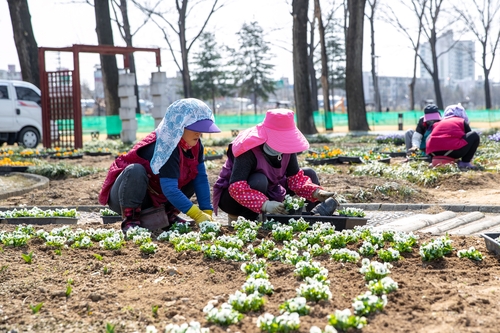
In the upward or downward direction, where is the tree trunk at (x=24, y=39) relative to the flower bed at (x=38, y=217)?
upward

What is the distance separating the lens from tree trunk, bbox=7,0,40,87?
994 inches

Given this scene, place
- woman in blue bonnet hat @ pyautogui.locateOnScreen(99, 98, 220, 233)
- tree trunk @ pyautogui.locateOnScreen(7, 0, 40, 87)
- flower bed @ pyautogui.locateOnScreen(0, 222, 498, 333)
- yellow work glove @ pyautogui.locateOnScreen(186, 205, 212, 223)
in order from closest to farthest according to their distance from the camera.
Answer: flower bed @ pyautogui.locateOnScreen(0, 222, 498, 333)
woman in blue bonnet hat @ pyautogui.locateOnScreen(99, 98, 220, 233)
yellow work glove @ pyautogui.locateOnScreen(186, 205, 212, 223)
tree trunk @ pyautogui.locateOnScreen(7, 0, 40, 87)

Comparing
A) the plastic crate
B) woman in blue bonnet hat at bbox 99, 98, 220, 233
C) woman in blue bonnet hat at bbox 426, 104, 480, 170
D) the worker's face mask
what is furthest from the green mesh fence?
the plastic crate

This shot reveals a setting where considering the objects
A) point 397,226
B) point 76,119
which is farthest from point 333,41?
point 397,226

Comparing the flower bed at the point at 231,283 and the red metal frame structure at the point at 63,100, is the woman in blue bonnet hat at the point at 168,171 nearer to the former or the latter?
the flower bed at the point at 231,283

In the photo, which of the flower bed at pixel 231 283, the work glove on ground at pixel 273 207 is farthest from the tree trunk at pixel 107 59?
the work glove on ground at pixel 273 207

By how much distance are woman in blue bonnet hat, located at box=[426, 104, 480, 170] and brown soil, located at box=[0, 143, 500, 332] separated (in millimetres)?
6121

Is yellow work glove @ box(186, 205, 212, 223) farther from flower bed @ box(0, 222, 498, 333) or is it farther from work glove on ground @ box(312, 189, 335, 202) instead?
work glove on ground @ box(312, 189, 335, 202)

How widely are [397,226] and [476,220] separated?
107 cm

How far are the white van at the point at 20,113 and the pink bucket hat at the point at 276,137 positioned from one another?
18296 mm

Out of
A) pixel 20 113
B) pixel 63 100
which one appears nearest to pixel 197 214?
pixel 63 100

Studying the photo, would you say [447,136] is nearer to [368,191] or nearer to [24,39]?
[368,191]

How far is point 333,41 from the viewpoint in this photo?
70000 millimetres

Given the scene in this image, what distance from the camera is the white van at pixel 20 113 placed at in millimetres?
22078
